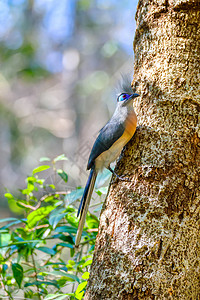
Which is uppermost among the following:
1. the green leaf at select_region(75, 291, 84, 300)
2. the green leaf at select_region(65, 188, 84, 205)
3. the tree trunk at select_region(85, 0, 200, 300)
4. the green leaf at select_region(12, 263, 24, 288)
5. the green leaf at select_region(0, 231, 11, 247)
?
the tree trunk at select_region(85, 0, 200, 300)

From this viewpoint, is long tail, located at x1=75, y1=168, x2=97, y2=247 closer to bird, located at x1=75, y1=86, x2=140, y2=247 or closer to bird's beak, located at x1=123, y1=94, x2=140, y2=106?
bird, located at x1=75, y1=86, x2=140, y2=247

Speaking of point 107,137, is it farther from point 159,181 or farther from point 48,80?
point 48,80

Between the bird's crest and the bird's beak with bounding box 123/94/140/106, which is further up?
the bird's crest

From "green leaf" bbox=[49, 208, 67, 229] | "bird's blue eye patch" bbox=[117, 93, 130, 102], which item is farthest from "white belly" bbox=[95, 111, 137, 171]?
"green leaf" bbox=[49, 208, 67, 229]

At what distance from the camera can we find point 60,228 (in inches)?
80.7

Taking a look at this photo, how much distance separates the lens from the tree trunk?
141cm

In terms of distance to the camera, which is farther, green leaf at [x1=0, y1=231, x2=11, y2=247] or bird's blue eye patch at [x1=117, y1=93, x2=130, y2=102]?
bird's blue eye patch at [x1=117, y1=93, x2=130, y2=102]

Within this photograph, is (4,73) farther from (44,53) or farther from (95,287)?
(95,287)

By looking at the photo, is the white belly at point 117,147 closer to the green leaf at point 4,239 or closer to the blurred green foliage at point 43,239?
the blurred green foliage at point 43,239

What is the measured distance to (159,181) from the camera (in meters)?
1.55

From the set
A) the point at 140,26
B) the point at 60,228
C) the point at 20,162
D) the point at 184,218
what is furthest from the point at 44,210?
the point at 20,162

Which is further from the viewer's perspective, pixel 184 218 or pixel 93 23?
pixel 93 23

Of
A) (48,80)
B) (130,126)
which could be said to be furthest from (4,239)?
(48,80)

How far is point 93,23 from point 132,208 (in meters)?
9.28
